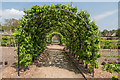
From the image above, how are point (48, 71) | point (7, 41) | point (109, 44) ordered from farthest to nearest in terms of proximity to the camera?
point (7, 41), point (109, 44), point (48, 71)

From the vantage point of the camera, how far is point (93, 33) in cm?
529

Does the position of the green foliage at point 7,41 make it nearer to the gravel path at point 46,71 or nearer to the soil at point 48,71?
the soil at point 48,71

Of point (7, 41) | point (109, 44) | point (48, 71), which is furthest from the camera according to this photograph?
point (7, 41)

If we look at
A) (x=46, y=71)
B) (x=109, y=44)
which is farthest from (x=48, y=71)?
(x=109, y=44)

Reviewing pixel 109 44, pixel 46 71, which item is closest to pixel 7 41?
pixel 46 71

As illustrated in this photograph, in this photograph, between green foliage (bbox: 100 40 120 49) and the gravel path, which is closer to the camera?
the gravel path

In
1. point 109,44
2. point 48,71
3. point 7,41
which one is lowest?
point 48,71

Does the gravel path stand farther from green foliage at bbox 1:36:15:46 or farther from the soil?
A: green foliage at bbox 1:36:15:46

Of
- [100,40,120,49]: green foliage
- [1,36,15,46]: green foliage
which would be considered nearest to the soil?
[1,36,15,46]: green foliage

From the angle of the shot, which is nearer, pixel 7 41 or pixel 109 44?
pixel 109 44

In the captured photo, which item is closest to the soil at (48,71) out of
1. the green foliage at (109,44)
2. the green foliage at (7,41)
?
the green foliage at (7,41)

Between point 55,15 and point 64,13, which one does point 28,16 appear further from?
point 64,13

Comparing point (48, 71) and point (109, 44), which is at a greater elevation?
point (109, 44)

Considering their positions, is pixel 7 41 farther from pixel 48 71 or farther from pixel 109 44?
pixel 109 44
